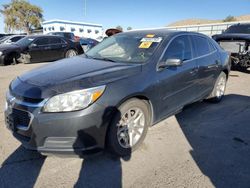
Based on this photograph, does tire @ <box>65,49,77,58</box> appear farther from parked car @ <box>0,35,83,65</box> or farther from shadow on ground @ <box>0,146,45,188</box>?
shadow on ground @ <box>0,146,45,188</box>

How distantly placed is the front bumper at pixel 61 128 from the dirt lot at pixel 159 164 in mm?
318

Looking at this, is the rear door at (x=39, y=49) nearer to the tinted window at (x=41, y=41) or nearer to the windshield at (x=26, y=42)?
the tinted window at (x=41, y=41)

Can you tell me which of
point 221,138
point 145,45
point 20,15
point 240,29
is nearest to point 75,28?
point 20,15

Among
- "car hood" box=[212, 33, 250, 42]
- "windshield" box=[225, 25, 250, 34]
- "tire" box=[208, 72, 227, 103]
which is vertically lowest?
"tire" box=[208, 72, 227, 103]

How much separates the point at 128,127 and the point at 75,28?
53764 mm

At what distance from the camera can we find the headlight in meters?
2.66

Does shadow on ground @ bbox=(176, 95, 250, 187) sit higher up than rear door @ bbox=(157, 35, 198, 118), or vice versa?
rear door @ bbox=(157, 35, 198, 118)

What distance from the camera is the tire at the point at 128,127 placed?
2992 millimetres

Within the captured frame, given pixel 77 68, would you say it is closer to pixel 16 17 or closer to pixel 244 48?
pixel 244 48

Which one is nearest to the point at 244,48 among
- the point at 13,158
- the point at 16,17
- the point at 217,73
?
the point at 217,73

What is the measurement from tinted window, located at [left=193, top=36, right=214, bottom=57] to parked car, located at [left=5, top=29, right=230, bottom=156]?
9cm

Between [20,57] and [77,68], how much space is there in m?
9.23

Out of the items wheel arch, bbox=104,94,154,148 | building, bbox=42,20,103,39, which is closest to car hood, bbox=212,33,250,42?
wheel arch, bbox=104,94,154,148

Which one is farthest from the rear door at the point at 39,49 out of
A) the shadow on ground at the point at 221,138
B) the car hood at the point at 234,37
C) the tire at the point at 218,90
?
the tire at the point at 218,90
